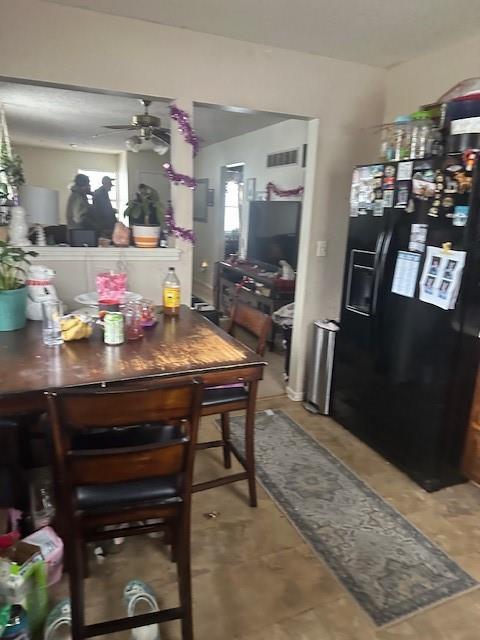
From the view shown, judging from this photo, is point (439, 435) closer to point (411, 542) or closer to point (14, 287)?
point (411, 542)

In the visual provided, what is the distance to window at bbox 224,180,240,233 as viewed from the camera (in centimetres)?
631

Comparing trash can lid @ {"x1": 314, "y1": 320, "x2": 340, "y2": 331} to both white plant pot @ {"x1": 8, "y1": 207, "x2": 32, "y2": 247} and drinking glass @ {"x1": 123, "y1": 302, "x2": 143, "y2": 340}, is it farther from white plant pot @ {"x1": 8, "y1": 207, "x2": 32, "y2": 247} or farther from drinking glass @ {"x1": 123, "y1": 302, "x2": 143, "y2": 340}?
white plant pot @ {"x1": 8, "y1": 207, "x2": 32, "y2": 247}

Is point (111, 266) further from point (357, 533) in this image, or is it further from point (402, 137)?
point (357, 533)

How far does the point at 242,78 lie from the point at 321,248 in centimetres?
125

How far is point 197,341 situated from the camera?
1982 millimetres

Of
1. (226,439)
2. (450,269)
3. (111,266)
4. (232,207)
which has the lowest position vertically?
(226,439)

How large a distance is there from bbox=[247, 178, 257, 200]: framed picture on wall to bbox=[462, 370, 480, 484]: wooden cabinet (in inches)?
158

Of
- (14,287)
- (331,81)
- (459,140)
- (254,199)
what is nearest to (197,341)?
(14,287)

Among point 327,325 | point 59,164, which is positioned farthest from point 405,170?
point 59,164

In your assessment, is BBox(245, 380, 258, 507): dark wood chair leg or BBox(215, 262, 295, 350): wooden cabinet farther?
BBox(215, 262, 295, 350): wooden cabinet

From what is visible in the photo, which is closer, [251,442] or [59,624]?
[59,624]

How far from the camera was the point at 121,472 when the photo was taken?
1.28 metres

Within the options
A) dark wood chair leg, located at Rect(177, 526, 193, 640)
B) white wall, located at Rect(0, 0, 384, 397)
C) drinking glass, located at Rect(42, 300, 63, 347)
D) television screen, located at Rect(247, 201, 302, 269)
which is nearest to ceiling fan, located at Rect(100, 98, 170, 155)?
white wall, located at Rect(0, 0, 384, 397)

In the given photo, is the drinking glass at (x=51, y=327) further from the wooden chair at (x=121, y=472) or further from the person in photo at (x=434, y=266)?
the person in photo at (x=434, y=266)
